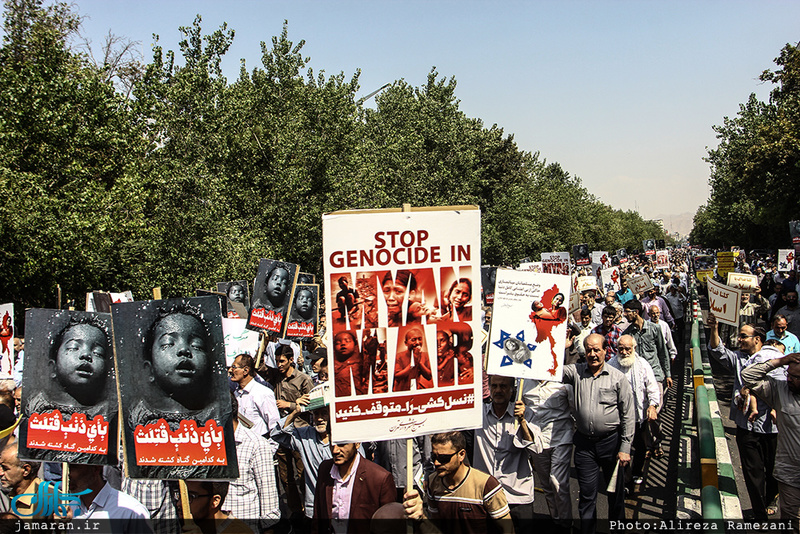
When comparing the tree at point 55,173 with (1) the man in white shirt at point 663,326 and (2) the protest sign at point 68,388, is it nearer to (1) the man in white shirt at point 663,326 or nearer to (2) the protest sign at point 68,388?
(2) the protest sign at point 68,388

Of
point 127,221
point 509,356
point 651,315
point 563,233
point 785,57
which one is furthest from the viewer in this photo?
point 563,233

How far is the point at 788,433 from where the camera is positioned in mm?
5484

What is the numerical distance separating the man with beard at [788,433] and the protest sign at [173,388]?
174 inches

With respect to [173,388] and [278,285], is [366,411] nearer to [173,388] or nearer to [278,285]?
[173,388]

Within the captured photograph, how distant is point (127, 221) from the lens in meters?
15.8

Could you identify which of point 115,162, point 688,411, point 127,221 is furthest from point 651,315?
point 115,162

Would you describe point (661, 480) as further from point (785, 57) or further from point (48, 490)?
point (785, 57)

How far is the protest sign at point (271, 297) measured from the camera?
10.0 meters

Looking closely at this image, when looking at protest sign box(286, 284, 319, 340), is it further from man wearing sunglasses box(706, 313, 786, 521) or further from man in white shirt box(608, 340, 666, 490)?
man wearing sunglasses box(706, 313, 786, 521)

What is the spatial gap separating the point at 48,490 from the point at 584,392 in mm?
4421

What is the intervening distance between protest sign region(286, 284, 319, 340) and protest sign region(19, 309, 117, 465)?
668 cm

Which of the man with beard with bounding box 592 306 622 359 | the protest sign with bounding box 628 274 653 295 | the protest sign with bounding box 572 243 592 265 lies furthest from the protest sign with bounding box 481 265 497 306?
the protest sign with bounding box 572 243 592 265

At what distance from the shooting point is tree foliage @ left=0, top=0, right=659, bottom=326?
47.8 feet

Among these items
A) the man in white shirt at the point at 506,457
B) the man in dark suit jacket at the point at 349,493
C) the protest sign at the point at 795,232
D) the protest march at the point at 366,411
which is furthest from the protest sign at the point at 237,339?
the protest sign at the point at 795,232
